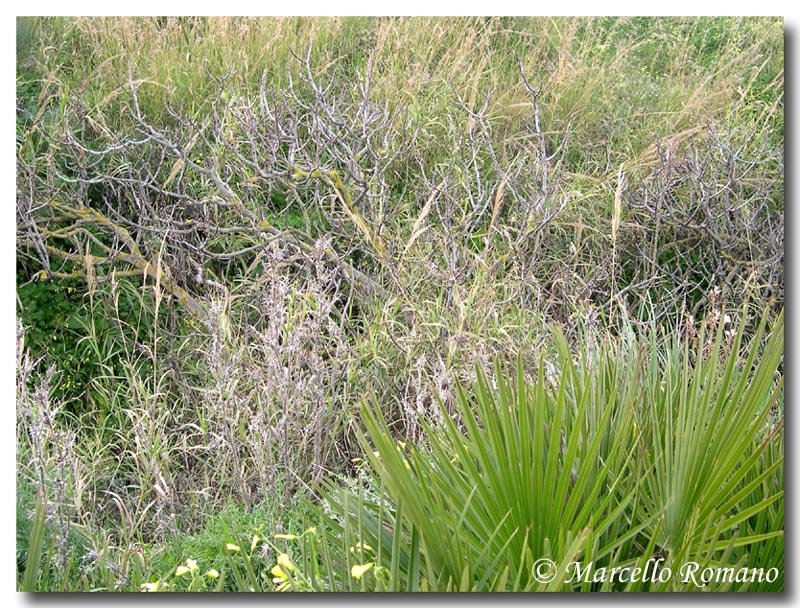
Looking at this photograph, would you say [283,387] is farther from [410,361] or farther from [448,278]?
[448,278]

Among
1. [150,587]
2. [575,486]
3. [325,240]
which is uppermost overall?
[325,240]

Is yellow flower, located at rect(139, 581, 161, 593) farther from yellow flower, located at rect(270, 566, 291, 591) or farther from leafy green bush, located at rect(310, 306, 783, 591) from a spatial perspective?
leafy green bush, located at rect(310, 306, 783, 591)

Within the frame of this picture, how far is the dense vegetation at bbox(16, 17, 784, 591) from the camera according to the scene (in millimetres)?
2143

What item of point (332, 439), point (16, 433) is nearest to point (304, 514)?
point (332, 439)

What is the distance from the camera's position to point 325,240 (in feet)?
7.71

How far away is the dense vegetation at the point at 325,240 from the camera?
214cm

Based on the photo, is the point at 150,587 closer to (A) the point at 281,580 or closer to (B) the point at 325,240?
(A) the point at 281,580

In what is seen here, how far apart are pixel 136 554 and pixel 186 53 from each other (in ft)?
4.60

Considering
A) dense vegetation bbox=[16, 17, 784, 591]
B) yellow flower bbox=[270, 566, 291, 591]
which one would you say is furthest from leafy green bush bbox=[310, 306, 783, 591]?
dense vegetation bbox=[16, 17, 784, 591]

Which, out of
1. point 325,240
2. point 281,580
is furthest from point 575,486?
point 325,240

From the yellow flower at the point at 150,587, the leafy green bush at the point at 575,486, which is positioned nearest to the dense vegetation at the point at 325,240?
the yellow flower at the point at 150,587

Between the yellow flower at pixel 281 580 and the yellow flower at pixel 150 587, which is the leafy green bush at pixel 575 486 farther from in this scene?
the yellow flower at pixel 150 587

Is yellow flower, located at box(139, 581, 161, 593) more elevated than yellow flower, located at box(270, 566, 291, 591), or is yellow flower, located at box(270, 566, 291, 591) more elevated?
yellow flower, located at box(270, 566, 291, 591)

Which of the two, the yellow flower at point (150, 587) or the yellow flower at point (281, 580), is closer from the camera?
the yellow flower at point (281, 580)
